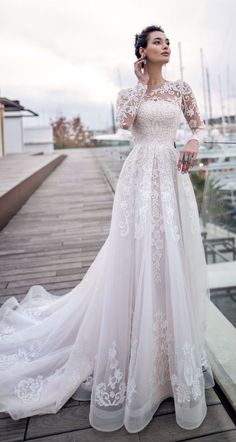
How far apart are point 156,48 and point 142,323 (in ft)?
3.43

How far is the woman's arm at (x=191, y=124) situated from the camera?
4.82 feet

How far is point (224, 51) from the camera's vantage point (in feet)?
51.2

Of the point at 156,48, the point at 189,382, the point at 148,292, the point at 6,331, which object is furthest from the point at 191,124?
the point at 6,331

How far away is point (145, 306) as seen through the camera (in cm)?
147

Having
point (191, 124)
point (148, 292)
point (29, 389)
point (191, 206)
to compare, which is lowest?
point (29, 389)

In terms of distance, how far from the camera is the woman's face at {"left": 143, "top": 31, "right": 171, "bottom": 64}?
1492 mm

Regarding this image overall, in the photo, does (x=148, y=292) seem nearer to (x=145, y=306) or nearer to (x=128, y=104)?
(x=145, y=306)

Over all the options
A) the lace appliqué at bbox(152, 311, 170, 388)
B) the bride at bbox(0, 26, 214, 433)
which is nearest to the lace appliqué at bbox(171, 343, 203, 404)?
the bride at bbox(0, 26, 214, 433)

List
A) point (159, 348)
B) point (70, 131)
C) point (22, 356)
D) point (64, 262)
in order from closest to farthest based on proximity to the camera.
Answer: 1. point (159, 348)
2. point (22, 356)
3. point (64, 262)
4. point (70, 131)

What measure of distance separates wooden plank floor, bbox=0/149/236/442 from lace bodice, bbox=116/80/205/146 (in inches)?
42.5

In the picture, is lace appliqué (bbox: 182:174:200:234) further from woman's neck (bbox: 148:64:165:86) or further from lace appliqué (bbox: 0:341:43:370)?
lace appliqué (bbox: 0:341:43:370)

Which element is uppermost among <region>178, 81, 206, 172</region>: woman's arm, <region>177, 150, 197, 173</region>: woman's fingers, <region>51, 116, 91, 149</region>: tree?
<region>51, 116, 91, 149</region>: tree

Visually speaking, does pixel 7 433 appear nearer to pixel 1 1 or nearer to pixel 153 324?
pixel 153 324

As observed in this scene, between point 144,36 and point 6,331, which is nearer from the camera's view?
point 144,36
